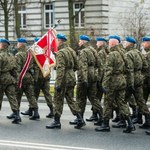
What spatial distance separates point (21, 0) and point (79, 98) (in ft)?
79.1

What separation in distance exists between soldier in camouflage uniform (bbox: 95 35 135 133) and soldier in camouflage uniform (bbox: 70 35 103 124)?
2.44 feet

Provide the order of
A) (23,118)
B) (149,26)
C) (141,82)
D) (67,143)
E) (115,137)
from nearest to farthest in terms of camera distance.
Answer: (67,143)
(115,137)
(141,82)
(23,118)
(149,26)

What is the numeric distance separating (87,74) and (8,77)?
6.15ft

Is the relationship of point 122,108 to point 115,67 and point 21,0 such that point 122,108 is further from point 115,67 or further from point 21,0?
point 21,0

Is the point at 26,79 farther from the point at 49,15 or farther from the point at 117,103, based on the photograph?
the point at 49,15

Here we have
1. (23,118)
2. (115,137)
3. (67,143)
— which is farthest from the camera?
(23,118)

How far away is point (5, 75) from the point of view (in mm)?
13602

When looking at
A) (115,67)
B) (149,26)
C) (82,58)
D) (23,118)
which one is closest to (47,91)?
(23,118)

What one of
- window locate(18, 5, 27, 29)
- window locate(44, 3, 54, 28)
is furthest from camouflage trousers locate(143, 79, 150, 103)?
window locate(18, 5, 27, 29)

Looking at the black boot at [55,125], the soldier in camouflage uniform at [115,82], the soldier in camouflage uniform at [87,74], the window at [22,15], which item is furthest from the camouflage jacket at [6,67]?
the window at [22,15]

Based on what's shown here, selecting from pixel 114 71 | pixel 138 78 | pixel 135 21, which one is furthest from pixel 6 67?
pixel 135 21

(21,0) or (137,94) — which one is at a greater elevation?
(21,0)

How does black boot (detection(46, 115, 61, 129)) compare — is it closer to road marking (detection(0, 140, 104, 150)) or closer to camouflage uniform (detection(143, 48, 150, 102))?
road marking (detection(0, 140, 104, 150))

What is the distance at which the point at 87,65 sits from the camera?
13164mm
